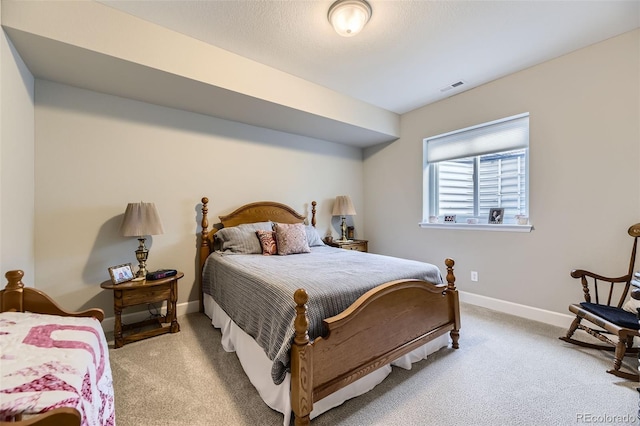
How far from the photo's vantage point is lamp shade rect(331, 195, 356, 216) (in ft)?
12.9

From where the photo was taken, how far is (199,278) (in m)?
3.04

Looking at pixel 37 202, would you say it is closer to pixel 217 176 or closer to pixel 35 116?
pixel 35 116

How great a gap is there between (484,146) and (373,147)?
5.46 ft

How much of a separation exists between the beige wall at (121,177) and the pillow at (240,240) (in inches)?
14.6

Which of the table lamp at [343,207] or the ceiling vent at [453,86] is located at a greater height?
the ceiling vent at [453,86]

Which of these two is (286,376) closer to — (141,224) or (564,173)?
(141,224)

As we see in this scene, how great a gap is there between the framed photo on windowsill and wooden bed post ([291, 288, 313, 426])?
269 centimetres

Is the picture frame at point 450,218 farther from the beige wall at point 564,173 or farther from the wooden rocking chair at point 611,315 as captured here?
the wooden rocking chair at point 611,315

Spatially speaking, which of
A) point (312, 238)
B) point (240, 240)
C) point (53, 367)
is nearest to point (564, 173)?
point (312, 238)

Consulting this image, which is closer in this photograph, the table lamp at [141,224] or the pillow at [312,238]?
the table lamp at [141,224]

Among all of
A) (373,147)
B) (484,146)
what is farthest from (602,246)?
(373,147)

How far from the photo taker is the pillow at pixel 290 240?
9.46 ft

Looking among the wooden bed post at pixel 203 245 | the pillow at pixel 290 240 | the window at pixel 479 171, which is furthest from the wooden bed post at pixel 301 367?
the window at pixel 479 171

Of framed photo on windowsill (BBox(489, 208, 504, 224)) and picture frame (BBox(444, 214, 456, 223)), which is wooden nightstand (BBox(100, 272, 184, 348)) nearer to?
picture frame (BBox(444, 214, 456, 223))
